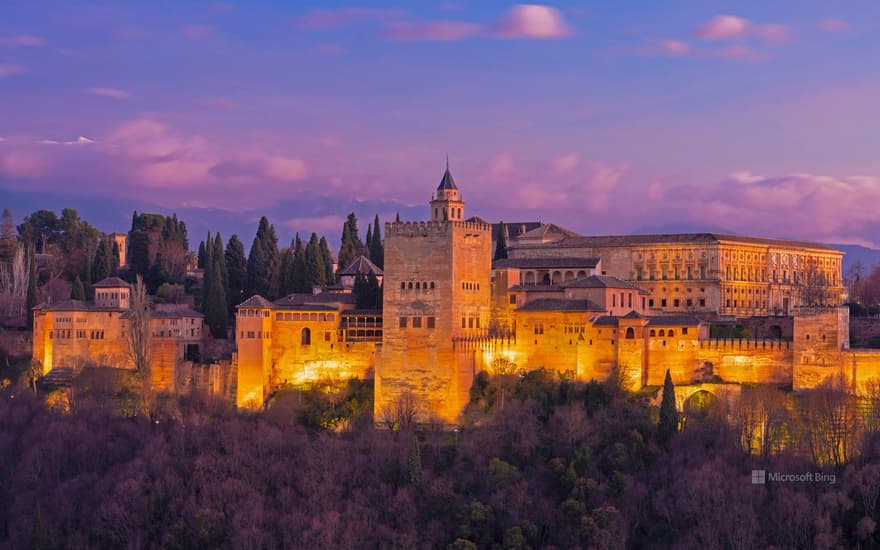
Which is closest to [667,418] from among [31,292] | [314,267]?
[314,267]

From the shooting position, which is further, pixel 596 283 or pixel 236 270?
pixel 236 270

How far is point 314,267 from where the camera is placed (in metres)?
54.5

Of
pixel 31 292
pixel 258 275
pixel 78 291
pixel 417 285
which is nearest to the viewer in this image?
pixel 417 285

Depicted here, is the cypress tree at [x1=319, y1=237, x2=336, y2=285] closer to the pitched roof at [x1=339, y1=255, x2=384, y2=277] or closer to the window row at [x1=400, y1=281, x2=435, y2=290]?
the pitched roof at [x1=339, y1=255, x2=384, y2=277]

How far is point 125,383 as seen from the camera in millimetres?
48719

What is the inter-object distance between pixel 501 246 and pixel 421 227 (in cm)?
1465

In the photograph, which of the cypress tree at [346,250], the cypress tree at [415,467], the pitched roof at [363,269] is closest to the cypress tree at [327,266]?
the cypress tree at [346,250]

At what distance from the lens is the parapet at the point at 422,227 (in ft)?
143

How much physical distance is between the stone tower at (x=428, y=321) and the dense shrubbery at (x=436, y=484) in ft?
3.12

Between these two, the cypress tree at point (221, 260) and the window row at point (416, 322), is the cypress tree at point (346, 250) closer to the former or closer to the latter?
the cypress tree at point (221, 260)

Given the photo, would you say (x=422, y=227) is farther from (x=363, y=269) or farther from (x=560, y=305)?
(x=363, y=269)

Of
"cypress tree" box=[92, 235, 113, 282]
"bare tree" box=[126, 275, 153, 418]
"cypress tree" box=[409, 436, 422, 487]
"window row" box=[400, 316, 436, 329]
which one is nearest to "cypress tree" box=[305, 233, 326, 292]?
"bare tree" box=[126, 275, 153, 418]

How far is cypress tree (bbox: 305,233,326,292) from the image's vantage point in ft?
178

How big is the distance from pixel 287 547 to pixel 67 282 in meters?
29.7
